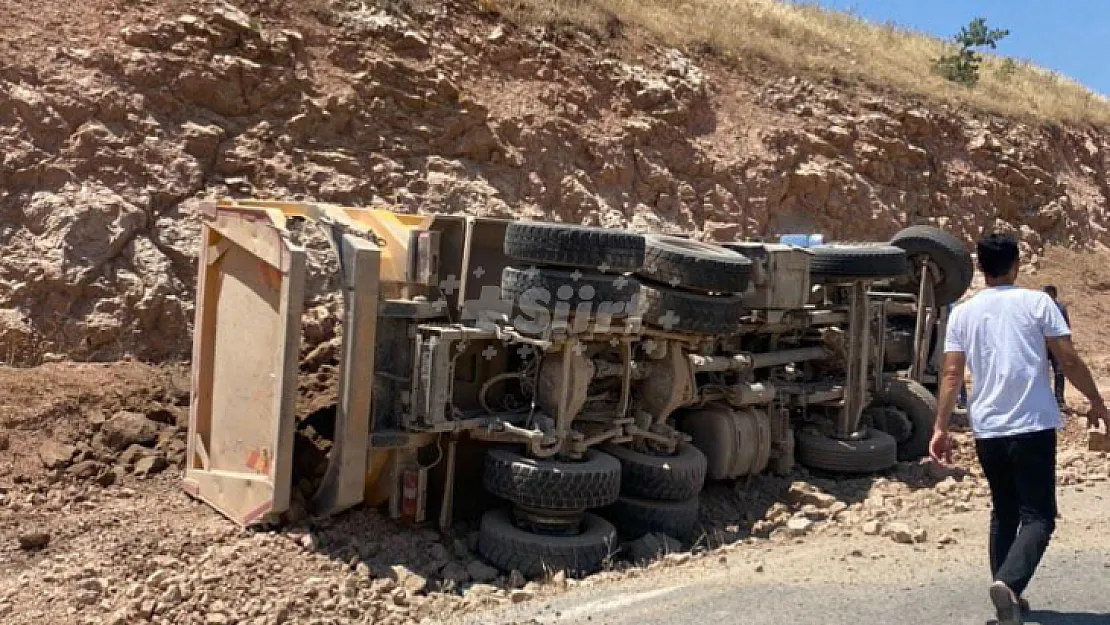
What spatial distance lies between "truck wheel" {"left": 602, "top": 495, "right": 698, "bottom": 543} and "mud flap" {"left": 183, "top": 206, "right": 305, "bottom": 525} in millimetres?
2089

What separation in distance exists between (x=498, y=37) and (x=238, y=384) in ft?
26.8

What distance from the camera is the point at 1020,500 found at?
4.24m

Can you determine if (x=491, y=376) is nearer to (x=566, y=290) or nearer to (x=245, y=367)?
(x=566, y=290)

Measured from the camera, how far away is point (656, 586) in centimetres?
516

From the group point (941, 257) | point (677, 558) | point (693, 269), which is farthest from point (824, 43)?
point (677, 558)

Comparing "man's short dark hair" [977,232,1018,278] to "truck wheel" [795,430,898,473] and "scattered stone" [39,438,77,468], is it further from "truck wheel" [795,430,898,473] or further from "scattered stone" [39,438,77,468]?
"scattered stone" [39,438,77,468]

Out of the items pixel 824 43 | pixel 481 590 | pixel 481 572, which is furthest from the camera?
pixel 824 43

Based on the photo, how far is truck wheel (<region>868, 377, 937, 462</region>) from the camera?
862 cm

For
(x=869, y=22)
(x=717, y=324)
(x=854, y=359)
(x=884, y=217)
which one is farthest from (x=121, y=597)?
(x=869, y=22)

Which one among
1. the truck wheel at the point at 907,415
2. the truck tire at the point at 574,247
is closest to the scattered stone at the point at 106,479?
the truck tire at the point at 574,247

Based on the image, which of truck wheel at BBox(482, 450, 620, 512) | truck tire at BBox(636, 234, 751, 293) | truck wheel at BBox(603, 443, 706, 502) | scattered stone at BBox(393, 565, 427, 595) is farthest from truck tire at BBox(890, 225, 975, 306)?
scattered stone at BBox(393, 565, 427, 595)

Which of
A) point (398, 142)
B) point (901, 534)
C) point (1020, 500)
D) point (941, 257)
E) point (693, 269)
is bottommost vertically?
point (901, 534)

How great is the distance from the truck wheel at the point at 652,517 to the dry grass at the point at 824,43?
346 inches

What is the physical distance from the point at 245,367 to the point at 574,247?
2057 mm
